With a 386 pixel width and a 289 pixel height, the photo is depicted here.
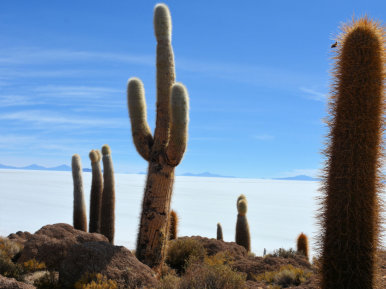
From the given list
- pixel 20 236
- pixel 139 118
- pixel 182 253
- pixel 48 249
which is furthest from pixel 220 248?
pixel 20 236

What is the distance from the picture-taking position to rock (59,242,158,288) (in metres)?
8.06

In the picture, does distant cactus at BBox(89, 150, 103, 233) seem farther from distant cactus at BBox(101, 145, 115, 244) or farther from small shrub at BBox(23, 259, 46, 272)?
small shrub at BBox(23, 259, 46, 272)

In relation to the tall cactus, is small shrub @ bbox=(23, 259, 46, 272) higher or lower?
lower

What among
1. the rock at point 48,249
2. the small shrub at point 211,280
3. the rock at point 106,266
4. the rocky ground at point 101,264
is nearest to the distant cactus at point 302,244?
the rocky ground at point 101,264

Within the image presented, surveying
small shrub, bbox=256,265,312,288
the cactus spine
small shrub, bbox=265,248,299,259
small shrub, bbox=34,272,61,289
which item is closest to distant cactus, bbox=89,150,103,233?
small shrub, bbox=265,248,299,259

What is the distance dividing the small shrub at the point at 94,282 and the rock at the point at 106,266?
0.16 m

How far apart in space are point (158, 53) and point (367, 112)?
6.48 m

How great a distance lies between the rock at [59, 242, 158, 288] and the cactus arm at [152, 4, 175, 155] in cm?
314

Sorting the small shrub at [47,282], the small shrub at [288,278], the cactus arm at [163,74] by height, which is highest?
the cactus arm at [163,74]

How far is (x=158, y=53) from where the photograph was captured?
38.2ft

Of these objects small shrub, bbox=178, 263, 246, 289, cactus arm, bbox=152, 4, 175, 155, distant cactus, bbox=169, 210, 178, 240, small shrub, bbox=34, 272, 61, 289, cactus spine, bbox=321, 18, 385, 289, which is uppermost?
cactus arm, bbox=152, 4, 175, 155

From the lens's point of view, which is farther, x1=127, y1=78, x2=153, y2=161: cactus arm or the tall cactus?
x1=127, y1=78, x2=153, y2=161: cactus arm

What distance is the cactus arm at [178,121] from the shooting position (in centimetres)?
1036

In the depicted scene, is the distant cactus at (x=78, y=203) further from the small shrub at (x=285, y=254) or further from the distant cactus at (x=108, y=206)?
the small shrub at (x=285, y=254)
